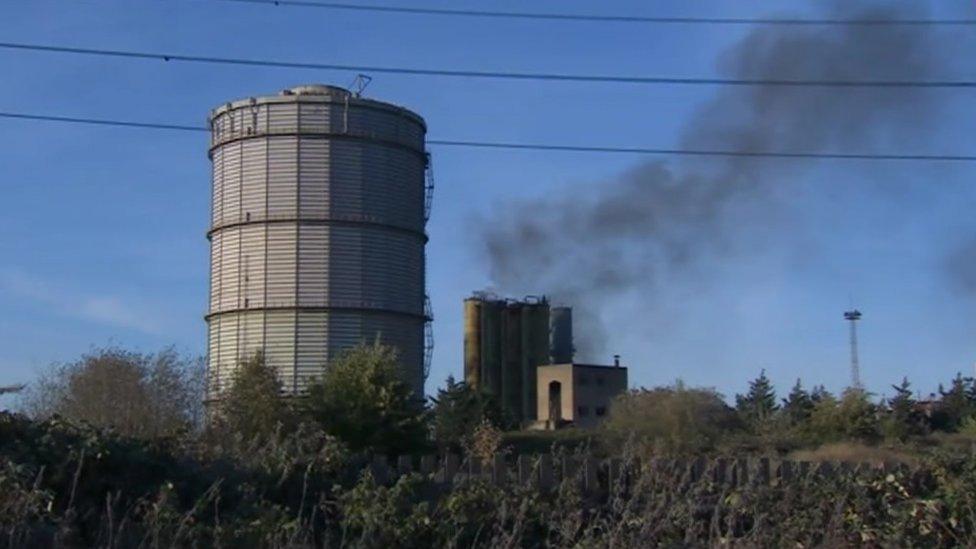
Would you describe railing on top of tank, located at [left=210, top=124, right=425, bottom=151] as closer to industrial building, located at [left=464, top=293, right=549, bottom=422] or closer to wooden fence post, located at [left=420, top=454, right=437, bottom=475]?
industrial building, located at [left=464, top=293, right=549, bottom=422]

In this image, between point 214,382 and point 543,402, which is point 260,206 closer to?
point 214,382

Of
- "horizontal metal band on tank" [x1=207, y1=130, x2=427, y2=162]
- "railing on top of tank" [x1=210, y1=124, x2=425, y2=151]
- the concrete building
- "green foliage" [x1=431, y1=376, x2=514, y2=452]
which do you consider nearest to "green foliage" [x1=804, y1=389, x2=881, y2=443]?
"green foliage" [x1=431, y1=376, x2=514, y2=452]

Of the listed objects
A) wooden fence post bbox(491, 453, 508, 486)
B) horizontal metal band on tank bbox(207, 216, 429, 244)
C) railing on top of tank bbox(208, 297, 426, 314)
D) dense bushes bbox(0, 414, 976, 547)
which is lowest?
dense bushes bbox(0, 414, 976, 547)

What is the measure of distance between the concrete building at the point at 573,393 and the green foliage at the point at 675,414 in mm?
20619

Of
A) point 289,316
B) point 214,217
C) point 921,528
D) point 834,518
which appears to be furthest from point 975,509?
point 214,217

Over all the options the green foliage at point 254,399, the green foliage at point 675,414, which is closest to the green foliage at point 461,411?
the green foliage at point 675,414

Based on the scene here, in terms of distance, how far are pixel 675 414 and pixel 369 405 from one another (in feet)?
37.2

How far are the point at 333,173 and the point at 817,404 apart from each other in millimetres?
17131

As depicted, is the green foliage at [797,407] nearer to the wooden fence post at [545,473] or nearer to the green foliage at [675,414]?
the green foliage at [675,414]

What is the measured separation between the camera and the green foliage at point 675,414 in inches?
1689

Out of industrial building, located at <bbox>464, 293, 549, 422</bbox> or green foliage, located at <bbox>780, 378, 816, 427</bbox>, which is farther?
industrial building, located at <bbox>464, 293, 549, 422</bbox>

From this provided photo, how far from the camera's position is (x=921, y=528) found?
28.9 feet

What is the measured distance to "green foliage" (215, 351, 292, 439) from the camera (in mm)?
36125

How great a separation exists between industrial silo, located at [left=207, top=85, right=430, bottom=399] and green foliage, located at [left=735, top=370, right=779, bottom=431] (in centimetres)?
1112
